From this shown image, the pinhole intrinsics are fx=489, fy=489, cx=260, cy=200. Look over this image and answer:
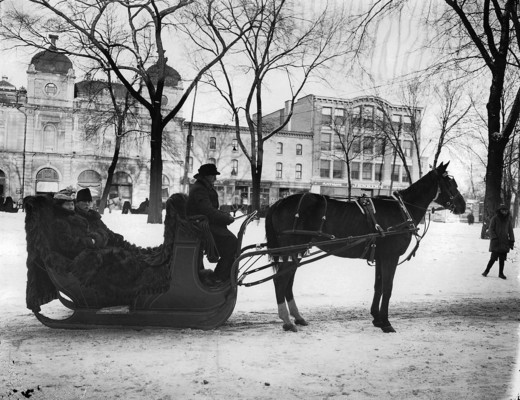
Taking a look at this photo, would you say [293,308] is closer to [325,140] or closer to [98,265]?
[98,265]

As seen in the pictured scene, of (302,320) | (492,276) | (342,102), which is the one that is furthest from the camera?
(342,102)

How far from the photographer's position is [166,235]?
5531mm

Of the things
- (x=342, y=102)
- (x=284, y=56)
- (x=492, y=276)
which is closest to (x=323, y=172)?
(x=342, y=102)

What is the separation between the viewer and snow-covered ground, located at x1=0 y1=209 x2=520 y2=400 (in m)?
3.83

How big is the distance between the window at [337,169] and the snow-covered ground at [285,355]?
3838cm

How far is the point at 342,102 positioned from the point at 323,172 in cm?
1067

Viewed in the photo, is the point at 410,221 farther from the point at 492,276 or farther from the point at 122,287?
the point at 492,276

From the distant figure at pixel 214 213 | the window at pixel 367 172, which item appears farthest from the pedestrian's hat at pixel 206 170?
the window at pixel 367 172

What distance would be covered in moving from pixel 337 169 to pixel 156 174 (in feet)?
122

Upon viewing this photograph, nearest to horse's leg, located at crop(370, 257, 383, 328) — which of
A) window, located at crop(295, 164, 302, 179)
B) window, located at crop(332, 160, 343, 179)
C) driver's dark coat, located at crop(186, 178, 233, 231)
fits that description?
driver's dark coat, located at crop(186, 178, 233, 231)

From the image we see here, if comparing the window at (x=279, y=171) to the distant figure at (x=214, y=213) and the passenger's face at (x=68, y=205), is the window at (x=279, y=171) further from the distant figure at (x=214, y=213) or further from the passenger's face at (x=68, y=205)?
the passenger's face at (x=68, y=205)

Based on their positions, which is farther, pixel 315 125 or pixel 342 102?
pixel 315 125

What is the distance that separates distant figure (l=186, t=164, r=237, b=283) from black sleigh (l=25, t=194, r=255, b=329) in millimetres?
191

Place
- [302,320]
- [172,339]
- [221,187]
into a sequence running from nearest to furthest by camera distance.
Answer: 1. [172,339]
2. [302,320]
3. [221,187]
